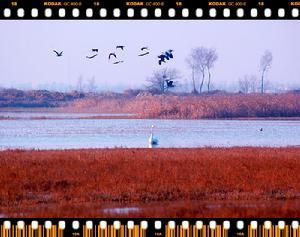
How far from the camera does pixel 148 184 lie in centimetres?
2034

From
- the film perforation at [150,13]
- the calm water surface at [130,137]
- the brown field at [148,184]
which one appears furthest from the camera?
the calm water surface at [130,137]

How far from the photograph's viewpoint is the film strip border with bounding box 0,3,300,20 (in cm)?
1281

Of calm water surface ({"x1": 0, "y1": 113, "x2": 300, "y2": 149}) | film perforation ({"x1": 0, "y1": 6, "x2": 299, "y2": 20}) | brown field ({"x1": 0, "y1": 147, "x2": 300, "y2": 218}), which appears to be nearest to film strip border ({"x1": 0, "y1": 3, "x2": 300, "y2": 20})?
film perforation ({"x1": 0, "y1": 6, "x2": 299, "y2": 20})

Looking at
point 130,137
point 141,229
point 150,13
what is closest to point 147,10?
point 150,13

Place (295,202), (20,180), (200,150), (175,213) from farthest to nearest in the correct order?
(200,150), (20,180), (295,202), (175,213)

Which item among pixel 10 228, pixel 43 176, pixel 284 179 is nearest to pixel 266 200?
pixel 284 179

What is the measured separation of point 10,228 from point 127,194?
6.42 m

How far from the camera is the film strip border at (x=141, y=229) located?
1289cm

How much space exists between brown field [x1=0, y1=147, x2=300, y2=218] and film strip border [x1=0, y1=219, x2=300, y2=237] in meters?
3.14

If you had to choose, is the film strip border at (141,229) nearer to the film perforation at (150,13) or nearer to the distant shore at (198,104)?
the film perforation at (150,13)

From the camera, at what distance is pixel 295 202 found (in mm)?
18672

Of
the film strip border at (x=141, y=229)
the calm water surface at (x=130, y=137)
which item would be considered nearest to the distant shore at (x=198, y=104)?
the calm water surface at (x=130, y=137)

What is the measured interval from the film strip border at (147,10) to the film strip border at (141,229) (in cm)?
370

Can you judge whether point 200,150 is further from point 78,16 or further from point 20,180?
point 78,16
